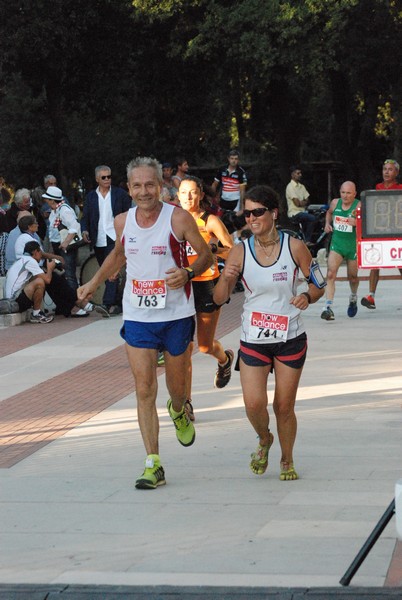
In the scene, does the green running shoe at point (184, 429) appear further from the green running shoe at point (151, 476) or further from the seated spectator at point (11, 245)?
the seated spectator at point (11, 245)

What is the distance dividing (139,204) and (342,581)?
2.98m

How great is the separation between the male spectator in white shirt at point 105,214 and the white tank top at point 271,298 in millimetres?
9446

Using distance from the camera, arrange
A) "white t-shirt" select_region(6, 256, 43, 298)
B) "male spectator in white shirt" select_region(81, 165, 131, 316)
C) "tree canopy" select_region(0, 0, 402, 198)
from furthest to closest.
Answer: "tree canopy" select_region(0, 0, 402, 198)
"male spectator in white shirt" select_region(81, 165, 131, 316)
"white t-shirt" select_region(6, 256, 43, 298)

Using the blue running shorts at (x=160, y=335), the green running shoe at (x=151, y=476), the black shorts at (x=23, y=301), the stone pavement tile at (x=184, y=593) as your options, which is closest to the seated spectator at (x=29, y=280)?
the black shorts at (x=23, y=301)

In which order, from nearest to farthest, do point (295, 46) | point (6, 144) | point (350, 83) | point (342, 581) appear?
1. point (342, 581)
2. point (295, 46)
3. point (350, 83)
4. point (6, 144)

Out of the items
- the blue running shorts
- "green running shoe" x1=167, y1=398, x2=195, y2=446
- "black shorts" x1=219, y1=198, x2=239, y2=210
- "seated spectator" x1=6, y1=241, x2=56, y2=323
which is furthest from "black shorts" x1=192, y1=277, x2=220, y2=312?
"black shorts" x1=219, y1=198, x2=239, y2=210

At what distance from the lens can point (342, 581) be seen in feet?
17.4

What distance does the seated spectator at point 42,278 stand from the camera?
1639cm

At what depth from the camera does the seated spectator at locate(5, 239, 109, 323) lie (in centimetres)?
1639

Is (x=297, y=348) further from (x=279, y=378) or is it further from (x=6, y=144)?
(x=6, y=144)

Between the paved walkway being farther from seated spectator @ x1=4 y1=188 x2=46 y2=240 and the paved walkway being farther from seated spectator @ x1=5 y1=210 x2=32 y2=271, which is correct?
seated spectator @ x1=4 y1=188 x2=46 y2=240

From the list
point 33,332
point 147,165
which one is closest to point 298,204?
point 33,332

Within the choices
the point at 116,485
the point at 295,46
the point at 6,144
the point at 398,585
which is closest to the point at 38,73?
the point at 295,46

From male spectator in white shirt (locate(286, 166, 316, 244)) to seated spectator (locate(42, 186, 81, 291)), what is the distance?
26.8 ft
